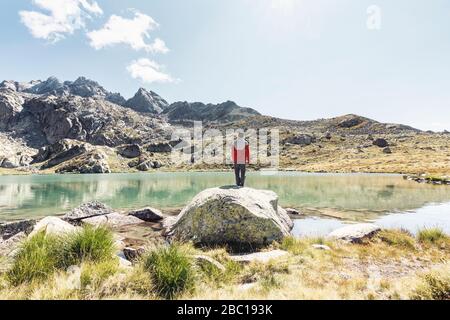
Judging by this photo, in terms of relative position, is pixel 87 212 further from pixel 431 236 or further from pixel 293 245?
pixel 431 236

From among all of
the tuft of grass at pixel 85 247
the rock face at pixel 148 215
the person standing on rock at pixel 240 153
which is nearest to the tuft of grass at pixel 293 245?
the person standing on rock at pixel 240 153

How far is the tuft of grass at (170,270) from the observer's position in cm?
748

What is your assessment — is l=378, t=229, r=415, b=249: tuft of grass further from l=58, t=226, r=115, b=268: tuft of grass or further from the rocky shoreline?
l=58, t=226, r=115, b=268: tuft of grass

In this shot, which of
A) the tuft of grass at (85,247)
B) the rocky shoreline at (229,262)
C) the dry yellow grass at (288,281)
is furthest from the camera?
the tuft of grass at (85,247)

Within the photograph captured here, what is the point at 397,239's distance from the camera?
14234 millimetres

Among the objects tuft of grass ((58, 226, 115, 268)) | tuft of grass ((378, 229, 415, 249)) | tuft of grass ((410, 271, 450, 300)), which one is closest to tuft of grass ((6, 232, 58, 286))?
tuft of grass ((58, 226, 115, 268))

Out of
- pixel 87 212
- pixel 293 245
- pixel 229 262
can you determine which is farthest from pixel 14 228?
pixel 293 245

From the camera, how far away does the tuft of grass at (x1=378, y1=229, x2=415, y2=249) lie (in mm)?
13633

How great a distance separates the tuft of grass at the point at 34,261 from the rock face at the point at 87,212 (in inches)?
540

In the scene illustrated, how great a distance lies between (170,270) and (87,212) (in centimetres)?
1859

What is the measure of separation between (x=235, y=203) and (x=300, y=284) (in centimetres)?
693

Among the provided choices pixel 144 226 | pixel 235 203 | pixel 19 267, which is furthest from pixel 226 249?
pixel 144 226

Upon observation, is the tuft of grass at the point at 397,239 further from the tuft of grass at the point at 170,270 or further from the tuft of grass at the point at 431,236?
the tuft of grass at the point at 170,270

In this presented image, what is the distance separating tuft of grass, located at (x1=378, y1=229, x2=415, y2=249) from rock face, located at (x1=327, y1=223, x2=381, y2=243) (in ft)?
1.45
